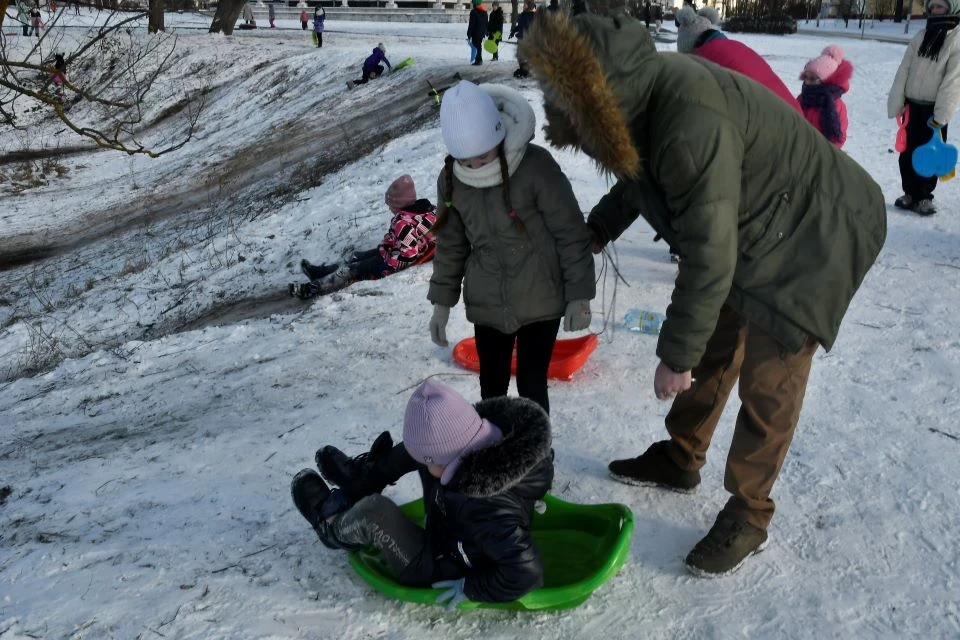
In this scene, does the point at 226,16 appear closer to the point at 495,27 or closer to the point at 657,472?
the point at 495,27

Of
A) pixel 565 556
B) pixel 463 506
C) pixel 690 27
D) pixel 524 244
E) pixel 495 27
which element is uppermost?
pixel 495 27

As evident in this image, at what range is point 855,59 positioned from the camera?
19344 mm

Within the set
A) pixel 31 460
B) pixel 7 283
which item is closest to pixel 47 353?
pixel 31 460

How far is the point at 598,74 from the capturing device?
226 centimetres

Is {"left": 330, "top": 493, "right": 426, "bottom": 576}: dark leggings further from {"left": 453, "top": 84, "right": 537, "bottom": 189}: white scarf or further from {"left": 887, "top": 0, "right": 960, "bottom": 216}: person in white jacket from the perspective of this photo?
{"left": 887, "top": 0, "right": 960, "bottom": 216}: person in white jacket

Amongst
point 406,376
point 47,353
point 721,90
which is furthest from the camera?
point 47,353

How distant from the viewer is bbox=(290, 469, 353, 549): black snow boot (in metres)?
2.87

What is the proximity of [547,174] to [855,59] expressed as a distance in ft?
64.0

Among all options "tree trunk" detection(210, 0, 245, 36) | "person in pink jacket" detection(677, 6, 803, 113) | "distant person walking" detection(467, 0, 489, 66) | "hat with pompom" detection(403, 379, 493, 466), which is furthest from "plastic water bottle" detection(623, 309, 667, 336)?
"tree trunk" detection(210, 0, 245, 36)

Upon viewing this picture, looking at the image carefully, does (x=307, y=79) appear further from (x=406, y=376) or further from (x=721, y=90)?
(x=721, y=90)

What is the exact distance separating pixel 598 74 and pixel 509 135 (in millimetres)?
695

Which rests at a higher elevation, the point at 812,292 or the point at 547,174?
the point at 547,174

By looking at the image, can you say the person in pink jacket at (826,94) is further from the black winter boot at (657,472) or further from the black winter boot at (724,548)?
the black winter boot at (724,548)

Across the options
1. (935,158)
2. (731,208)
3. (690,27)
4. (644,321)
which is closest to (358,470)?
(731,208)
